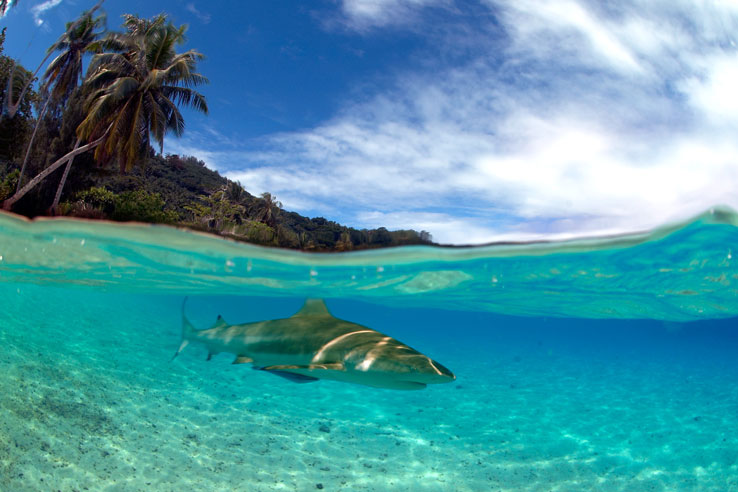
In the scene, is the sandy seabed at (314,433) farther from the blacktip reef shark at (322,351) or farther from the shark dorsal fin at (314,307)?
the shark dorsal fin at (314,307)

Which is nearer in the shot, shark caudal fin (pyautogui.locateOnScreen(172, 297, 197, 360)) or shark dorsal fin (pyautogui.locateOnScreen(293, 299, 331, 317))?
shark dorsal fin (pyautogui.locateOnScreen(293, 299, 331, 317))

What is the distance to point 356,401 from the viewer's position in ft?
44.6

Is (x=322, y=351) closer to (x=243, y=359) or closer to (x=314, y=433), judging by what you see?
(x=243, y=359)

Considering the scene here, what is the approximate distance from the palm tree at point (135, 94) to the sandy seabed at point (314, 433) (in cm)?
1652

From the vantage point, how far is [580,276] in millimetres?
14672

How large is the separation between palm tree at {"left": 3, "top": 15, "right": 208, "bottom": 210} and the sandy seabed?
54.2ft

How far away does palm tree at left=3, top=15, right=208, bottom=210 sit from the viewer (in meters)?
27.9

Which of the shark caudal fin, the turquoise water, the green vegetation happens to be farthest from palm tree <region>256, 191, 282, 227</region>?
the shark caudal fin

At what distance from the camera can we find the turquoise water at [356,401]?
312 inches

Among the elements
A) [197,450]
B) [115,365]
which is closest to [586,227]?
[197,450]

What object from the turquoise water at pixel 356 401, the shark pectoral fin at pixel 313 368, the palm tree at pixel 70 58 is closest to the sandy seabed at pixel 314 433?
the turquoise water at pixel 356 401

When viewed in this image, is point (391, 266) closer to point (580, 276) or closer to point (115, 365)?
point (580, 276)

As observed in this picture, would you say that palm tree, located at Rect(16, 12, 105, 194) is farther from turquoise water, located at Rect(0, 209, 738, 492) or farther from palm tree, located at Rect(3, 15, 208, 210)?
turquoise water, located at Rect(0, 209, 738, 492)

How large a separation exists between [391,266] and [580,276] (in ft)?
22.4
